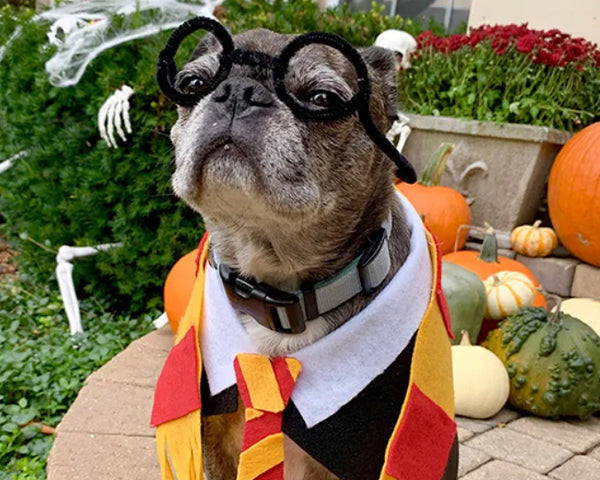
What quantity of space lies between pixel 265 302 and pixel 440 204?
2.74 meters

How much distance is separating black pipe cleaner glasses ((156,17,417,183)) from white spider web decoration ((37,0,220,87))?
8.70 feet

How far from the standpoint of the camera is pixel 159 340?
12.7ft

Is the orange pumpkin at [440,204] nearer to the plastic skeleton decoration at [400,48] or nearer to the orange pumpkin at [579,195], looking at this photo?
the plastic skeleton decoration at [400,48]

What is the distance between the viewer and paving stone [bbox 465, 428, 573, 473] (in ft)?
9.73

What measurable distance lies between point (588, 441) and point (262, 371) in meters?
1.97

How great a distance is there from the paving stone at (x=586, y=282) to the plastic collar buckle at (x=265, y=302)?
295cm

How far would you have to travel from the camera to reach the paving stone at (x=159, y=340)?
3.76 m

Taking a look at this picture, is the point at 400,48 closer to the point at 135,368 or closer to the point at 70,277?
the point at 70,277

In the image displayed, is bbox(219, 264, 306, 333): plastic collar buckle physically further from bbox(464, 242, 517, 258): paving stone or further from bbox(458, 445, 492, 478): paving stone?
bbox(464, 242, 517, 258): paving stone

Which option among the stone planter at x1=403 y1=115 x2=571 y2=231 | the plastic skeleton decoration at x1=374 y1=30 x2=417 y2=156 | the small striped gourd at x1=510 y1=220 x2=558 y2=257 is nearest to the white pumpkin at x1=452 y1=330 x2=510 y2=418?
the small striped gourd at x1=510 y1=220 x2=558 y2=257

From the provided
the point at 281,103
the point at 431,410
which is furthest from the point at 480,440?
the point at 281,103

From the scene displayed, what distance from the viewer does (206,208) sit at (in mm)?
1837

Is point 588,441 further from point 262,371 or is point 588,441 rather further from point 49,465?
point 49,465

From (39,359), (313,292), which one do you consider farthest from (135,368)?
(313,292)
